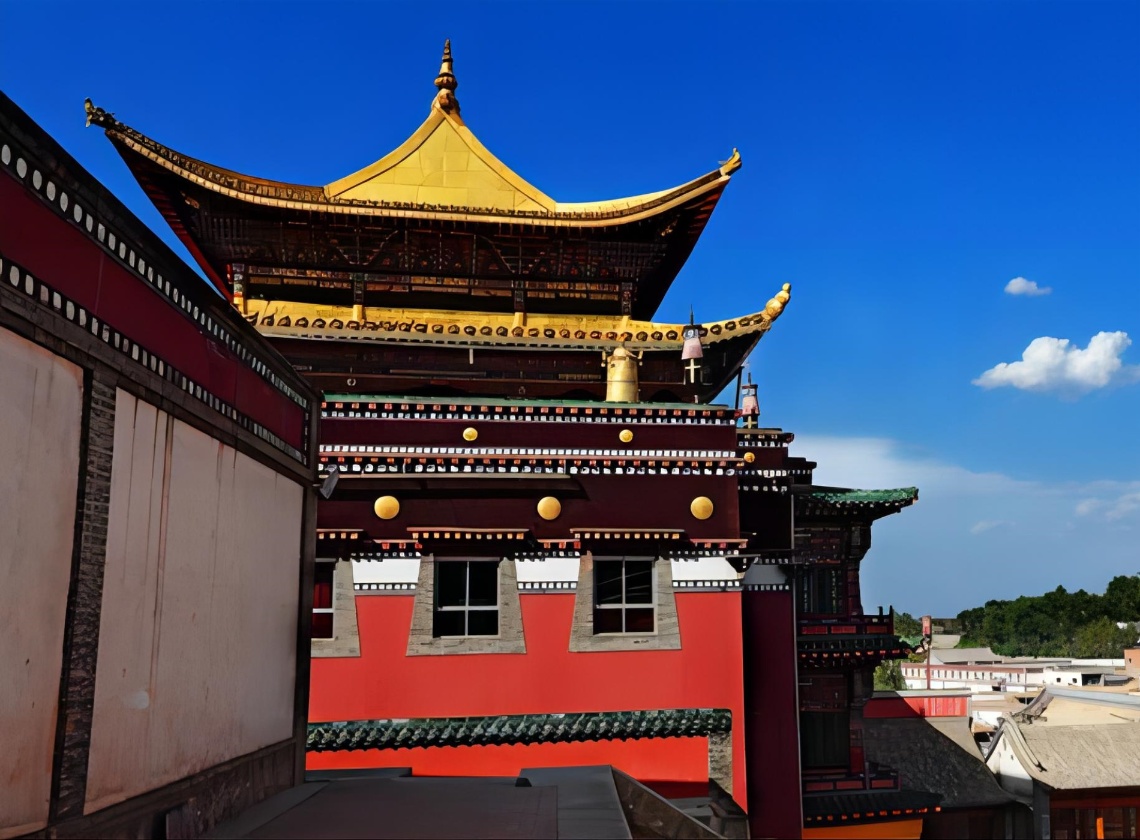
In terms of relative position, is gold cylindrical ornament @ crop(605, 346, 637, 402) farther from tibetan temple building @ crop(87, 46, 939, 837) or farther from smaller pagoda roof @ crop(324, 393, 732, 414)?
smaller pagoda roof @ crop(324, 393, 732, 414)

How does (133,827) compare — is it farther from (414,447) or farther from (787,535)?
(787,535)

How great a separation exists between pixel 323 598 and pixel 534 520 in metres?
3.25

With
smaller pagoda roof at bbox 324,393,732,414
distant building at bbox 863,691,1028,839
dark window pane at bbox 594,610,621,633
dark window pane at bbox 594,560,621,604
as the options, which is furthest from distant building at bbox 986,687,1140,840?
smaller pagoda roof at bbox 324,393,732,414

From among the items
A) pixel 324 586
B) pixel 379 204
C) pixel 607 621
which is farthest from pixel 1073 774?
pixel 379 204

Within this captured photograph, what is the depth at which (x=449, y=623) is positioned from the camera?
13.8 m

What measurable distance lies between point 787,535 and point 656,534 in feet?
9.56

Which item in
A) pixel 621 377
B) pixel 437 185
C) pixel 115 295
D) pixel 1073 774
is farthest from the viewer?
pixel 1073 774

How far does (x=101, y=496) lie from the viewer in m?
5.94

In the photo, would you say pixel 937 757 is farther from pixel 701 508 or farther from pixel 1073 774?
pixel 701 508

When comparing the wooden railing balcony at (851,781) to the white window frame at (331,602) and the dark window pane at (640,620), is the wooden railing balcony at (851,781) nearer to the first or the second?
the dark window pane at (640,620)

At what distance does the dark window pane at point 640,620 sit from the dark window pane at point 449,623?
96.5 inches

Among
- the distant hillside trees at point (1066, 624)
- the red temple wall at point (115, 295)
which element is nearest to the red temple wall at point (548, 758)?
the red temple wall at point (115, 295)

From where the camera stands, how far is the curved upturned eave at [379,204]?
1619 centimetres

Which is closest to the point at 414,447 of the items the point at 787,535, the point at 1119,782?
the point at 787,535
